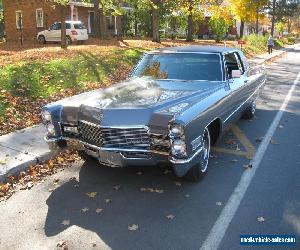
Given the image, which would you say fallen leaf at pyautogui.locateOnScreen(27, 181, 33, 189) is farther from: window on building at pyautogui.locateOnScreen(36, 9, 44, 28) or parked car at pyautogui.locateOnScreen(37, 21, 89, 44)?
window on building at pyautogui.locateOnScreen(36, 9, 44, 28)

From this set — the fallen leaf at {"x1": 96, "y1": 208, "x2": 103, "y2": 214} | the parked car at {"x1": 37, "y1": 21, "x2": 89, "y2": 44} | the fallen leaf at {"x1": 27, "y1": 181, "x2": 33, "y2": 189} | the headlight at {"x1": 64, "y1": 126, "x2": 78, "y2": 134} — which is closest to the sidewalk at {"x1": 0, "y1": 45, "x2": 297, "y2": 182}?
the fallen leaf at {"x1": 27, "y1": 181, "x2": 33, "y2": 189}

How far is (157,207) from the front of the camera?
481 centimetres

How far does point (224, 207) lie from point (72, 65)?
10714mm

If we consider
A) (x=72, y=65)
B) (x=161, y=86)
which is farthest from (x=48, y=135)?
(x=72, y=65)

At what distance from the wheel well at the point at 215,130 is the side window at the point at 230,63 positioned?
1.03 metres

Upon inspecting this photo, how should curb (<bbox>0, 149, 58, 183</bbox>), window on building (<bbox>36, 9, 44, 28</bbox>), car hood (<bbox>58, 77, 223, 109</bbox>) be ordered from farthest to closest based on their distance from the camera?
window on building (<bbox>36, 9, 44, 28</bbox>) → curb (<bbox>0, 149, 58, 183</bbox>) → car hood (<bbox>58, 77, 223, 109</bbox>)

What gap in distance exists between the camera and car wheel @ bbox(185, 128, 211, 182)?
5.36m

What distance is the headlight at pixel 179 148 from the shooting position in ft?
15.4

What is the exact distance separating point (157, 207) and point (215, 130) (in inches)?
77.0

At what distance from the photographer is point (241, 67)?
7938 mm

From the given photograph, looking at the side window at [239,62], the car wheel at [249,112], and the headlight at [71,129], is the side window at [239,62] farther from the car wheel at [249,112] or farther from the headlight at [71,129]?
the headlight at [71,129]

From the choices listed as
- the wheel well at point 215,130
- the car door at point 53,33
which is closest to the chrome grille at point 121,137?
the wheel well at point 215,130

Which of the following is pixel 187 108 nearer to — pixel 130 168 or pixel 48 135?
pixel 130 168

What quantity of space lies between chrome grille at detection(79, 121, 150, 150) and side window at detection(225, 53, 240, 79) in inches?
101
